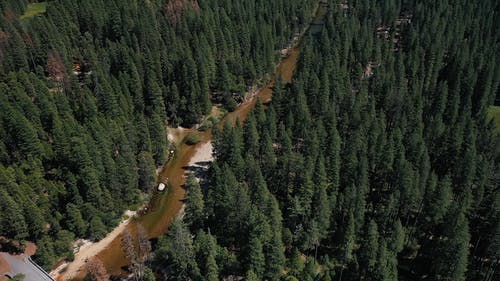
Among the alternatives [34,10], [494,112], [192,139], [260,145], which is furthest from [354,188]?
[34,10]

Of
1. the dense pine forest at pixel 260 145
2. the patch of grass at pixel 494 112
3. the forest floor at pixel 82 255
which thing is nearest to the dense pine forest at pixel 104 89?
the dense pine forest at pixel 260 145

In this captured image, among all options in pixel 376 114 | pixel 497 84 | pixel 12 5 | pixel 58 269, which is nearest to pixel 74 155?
pixel 58 269

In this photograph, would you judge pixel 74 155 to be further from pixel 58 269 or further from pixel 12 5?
pixel 12 5

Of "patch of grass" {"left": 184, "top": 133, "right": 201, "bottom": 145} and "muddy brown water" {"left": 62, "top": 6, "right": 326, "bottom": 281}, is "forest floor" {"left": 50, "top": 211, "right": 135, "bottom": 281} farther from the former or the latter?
"patch of grass" {"left": 184, "top": 133, "right": 201, "bottom": 145}

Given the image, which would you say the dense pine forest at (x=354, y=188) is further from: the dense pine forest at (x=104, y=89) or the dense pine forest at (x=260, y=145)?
the dense pine forest at (x=104, y=89)

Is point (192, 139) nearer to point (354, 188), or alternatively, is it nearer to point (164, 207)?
point (164, 207)

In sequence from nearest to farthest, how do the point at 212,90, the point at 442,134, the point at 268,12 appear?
the point at 442,134
the point at 212,90
the point at 268,12
